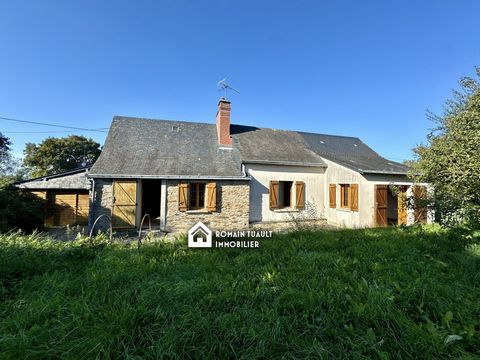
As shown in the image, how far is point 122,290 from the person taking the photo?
254cm

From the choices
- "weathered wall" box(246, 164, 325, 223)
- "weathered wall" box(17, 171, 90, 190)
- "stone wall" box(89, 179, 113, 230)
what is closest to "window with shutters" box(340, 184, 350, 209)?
"weathered wall" box(246, 164, 325, 223)

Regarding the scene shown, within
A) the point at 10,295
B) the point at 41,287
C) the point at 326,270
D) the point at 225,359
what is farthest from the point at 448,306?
the point at 10,295

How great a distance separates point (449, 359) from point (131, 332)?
246 cm

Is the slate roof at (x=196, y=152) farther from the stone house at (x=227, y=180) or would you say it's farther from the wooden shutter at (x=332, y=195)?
the wooden shutter at (x=332, y=195)

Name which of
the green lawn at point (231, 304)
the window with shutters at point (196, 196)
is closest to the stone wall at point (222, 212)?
the window with shutters at point (196, 196)

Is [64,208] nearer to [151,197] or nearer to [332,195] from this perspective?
[151,197]

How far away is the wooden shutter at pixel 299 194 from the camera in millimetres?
10556

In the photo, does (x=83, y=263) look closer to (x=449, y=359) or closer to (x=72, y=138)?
(x=449, y=359)

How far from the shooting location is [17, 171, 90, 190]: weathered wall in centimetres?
948

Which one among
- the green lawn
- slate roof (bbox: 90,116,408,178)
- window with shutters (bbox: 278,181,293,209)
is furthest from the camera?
window with shutters (bbox: 278,181,293,209)

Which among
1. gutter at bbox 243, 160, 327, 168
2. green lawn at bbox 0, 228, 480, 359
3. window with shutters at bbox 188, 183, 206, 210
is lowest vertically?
green lawn at bbox 0, 228, 480, 359

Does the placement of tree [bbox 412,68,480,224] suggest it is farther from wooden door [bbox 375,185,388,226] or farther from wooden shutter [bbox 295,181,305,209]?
wooden shutter [bbox 295,181,305,209]

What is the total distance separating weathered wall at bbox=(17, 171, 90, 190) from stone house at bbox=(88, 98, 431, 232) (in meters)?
2.02

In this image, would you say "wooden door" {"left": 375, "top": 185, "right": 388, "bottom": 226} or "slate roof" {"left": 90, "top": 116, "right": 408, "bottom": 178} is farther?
"slate roof" {"left": 90, "top": 116, "right": 408, "bottom": 178}
